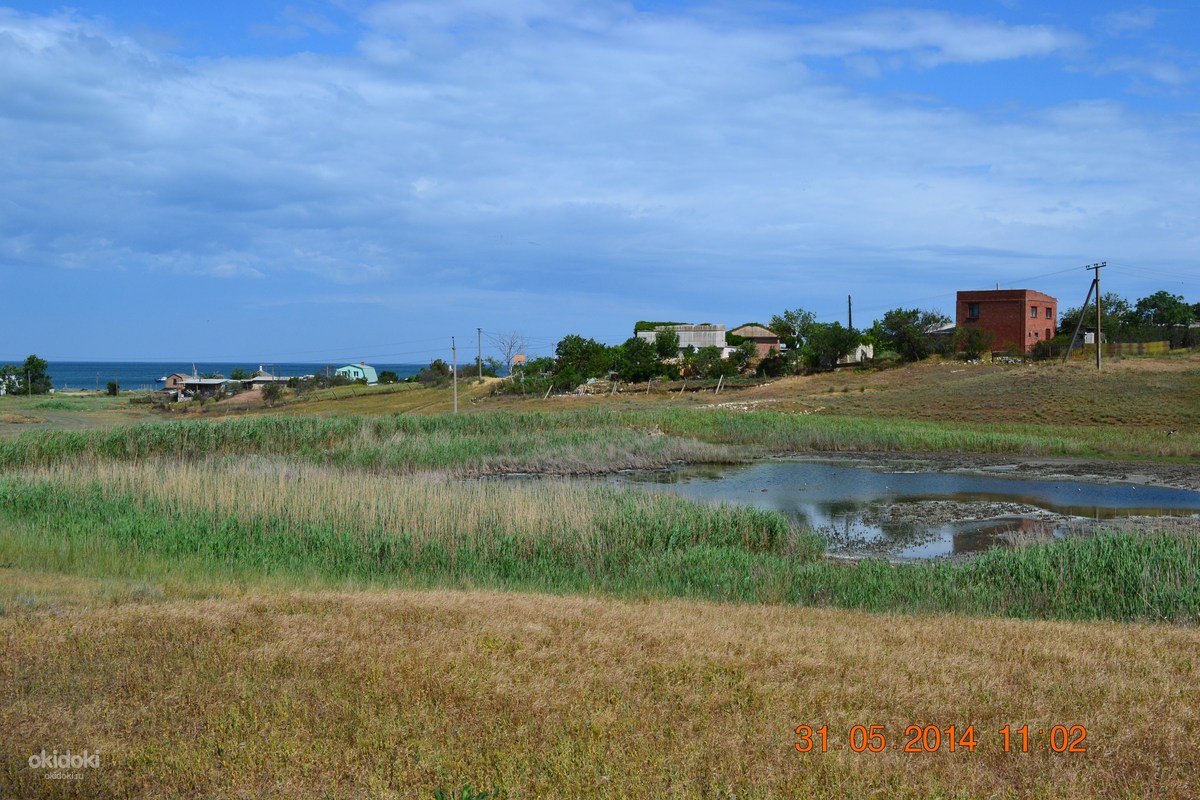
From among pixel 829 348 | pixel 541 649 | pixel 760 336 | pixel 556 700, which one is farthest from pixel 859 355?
pixel 556 700

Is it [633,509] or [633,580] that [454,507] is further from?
[633,580]

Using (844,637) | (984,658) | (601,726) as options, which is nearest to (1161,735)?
(984,658)

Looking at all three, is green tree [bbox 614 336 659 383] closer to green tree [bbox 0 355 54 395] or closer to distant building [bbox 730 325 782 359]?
distant building [bbox 730 325 782 359]

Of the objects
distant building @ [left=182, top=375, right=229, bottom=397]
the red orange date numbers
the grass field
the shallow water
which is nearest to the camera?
the grass field

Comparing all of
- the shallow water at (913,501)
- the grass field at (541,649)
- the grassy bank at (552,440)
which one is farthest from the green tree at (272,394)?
the grass field at (541,649)

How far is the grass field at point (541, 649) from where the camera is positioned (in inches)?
214

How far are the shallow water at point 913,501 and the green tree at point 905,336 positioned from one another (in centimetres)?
3999

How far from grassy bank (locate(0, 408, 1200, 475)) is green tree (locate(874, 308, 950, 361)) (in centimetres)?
2746

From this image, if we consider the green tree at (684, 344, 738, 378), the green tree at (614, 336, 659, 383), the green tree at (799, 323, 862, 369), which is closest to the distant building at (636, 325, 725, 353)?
the green tree at (614, 336, 659, 383)

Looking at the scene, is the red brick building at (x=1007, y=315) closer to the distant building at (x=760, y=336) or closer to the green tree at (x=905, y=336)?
the green tree at (x=905, y=336)

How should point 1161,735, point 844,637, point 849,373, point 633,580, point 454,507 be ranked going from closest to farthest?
1. point 1161,735
2. point 844,637
3. point 633,580
4. point 454,507
5. point 849,373

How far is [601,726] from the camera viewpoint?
237 inches

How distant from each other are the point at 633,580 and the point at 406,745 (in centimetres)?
720

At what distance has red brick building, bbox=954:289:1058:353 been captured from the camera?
7169cm
